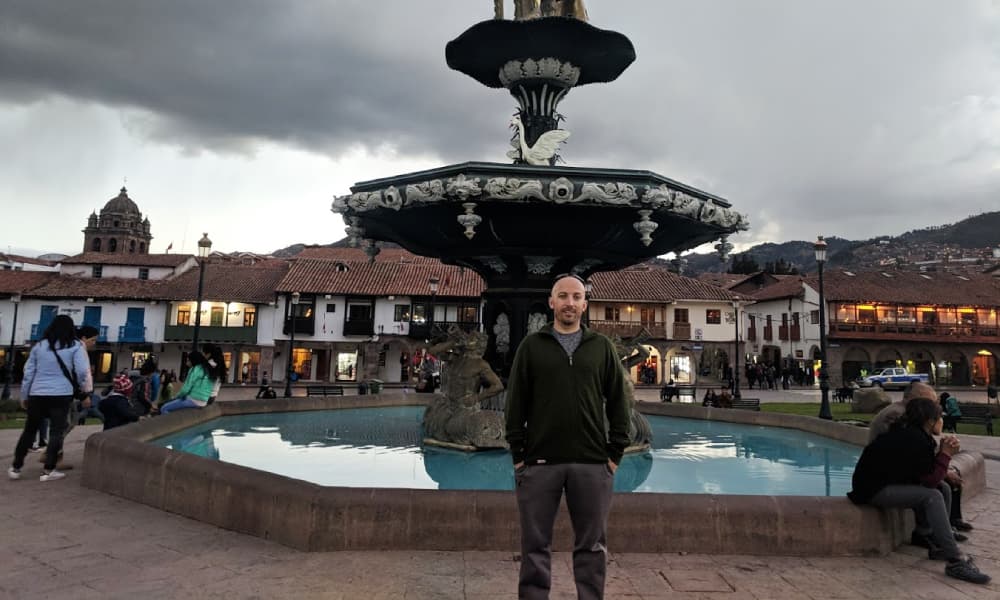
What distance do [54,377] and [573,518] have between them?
6.16m

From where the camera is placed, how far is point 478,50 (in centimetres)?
949

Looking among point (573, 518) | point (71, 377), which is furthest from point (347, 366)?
point (573, 518)

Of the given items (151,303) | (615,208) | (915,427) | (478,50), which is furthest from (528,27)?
(151,303)

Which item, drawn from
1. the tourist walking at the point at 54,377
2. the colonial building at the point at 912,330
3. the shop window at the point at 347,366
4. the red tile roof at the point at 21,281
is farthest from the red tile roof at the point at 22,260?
the colonial building at the point at 912,330

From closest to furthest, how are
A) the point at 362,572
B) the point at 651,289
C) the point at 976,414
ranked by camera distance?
the point at 362,572
the point at 976,414
the point at 651,289

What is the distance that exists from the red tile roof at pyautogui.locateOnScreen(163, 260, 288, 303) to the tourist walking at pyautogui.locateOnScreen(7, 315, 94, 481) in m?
37.9

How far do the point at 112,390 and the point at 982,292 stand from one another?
212ft

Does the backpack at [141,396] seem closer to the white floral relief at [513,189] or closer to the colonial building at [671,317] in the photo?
the white floral relief at [513,189]

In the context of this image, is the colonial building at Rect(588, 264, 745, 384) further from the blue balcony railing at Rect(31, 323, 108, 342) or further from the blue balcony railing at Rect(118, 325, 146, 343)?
the blue balcony railing at Rect(31, 323, 108, 342)

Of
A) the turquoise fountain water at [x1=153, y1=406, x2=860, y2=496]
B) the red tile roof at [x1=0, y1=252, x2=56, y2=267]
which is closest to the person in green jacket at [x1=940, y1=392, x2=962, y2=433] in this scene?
the turquoise fountain water at [x1=153, y1=406, x2=860, y2=496]

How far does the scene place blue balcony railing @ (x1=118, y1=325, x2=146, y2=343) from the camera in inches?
1634

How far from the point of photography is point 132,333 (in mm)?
41656

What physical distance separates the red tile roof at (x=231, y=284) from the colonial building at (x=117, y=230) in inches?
2324

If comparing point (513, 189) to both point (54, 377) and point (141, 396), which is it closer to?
point (54, 377)
